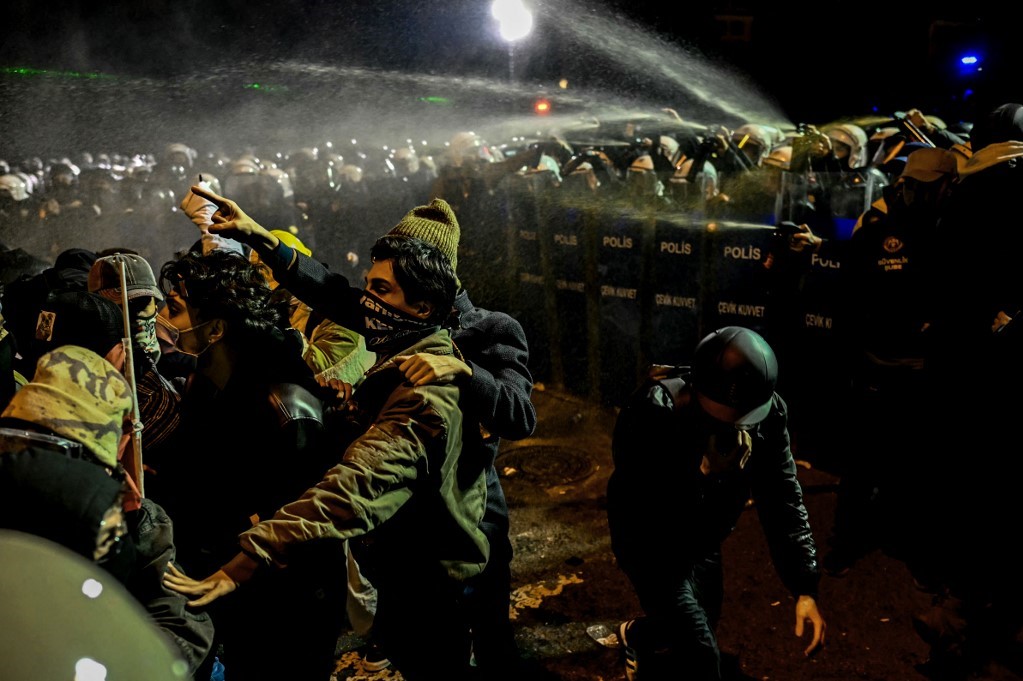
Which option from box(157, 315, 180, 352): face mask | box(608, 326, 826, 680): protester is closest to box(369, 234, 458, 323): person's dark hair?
box(608, 326, 826, 680): protester

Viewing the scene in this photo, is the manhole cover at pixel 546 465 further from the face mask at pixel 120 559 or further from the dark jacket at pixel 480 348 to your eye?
A: the face mask at pixel 120 559

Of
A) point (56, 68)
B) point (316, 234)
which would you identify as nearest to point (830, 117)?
point (316, 234)

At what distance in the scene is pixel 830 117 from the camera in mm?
21625

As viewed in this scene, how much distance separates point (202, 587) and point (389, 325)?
1.16 m

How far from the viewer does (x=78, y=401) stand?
193 centimetres

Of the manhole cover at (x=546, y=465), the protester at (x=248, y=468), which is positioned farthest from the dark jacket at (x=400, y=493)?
the manhole cover at (x=546, y=465)

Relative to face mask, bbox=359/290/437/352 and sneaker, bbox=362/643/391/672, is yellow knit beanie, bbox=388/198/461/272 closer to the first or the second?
face mask, bbox=359/290/437/352

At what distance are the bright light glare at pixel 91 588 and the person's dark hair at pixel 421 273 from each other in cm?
154

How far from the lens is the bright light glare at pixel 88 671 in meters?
1.59

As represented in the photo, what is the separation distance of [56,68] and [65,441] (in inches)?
1178

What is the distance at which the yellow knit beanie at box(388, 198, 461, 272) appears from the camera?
11.3 ft

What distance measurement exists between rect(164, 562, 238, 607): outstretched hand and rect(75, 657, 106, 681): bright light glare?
0.62m

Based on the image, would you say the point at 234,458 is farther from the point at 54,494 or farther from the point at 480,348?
the point at 54,494

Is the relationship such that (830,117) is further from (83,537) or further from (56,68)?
(56,68)
